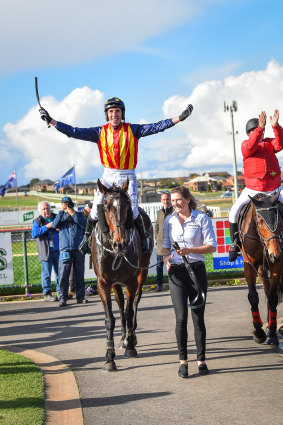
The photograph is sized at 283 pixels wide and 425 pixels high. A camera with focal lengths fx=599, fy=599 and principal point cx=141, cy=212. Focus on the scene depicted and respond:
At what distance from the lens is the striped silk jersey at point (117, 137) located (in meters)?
8.38

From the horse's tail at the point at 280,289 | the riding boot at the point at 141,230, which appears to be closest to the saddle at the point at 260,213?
the horse's tail at the point at 280,289

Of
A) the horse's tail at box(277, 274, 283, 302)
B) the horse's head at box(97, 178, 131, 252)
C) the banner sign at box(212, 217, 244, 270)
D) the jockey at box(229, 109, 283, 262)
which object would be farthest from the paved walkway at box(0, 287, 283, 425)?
the banner sign at box(212, 217, 244, 270)

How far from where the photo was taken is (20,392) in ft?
21.4

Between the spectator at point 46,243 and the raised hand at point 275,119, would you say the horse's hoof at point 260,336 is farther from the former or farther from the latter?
the spectator at point 46,243

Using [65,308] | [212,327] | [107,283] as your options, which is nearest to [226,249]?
[65,308]

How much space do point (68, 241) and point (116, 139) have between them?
606 centimetres

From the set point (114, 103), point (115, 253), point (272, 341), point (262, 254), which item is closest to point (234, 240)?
point (262, 254)

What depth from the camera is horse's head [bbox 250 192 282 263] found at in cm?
809

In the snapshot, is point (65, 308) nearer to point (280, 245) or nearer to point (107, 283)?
point (107, 283)

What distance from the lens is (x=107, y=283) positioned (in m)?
8.12

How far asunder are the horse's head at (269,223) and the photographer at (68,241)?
630cm

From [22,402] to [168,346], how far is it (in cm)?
327

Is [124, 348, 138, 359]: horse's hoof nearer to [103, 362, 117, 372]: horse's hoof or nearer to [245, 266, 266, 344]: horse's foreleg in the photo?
[103, 362, 117, 372]: horse's hoof

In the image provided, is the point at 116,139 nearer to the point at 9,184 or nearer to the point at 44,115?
the point at 44,115
